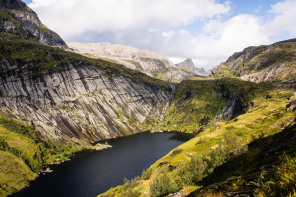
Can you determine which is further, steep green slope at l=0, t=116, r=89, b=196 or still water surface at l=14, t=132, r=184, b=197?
steep green slope at l=0, t=116, r=89, b=196

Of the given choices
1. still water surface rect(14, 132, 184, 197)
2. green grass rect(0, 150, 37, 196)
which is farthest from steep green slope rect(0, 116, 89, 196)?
still water surface rect(14, 132, 184, 197)

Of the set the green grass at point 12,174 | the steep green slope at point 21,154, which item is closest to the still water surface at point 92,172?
the green grass at point 12,174

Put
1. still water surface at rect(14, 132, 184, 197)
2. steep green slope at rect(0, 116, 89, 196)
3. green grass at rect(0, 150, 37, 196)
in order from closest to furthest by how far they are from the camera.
Result: still water surface at rect(14, 132, 184, 197) → green grass at rect(0, 150, 37, 196) → steep green slope at rect(0, 116, 89, 196)

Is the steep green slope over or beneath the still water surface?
over

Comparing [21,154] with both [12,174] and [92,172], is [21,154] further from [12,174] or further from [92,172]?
[92,172]

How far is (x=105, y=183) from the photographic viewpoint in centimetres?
12188

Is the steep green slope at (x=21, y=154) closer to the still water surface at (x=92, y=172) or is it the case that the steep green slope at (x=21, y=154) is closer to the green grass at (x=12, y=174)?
the green grass at (x=12, y=174)

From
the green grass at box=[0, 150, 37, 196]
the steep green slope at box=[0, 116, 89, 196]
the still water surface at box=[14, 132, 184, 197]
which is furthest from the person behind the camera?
the steep green slope at box=[0, 116, 89, 196]

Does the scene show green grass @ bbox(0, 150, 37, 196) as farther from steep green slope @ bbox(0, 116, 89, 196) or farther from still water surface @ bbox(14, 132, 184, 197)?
still water surface @ bbox(14, 132, 184, 197)

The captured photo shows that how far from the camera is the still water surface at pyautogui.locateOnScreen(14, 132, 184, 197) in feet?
381

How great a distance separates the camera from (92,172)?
5522 inches

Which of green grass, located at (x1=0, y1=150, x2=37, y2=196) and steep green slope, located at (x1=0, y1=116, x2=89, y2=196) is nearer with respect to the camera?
green grass, located at (x1=0, y1=150, x2=37, y2=196)

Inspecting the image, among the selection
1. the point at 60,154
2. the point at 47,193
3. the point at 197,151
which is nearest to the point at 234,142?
the point at 197,151

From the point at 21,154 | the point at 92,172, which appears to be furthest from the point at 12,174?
the point at 92,172
